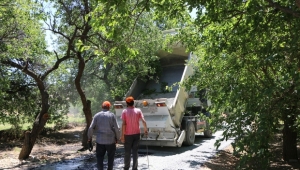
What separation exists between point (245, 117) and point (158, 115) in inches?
205

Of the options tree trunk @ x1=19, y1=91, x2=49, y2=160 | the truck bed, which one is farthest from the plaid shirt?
the truck bed

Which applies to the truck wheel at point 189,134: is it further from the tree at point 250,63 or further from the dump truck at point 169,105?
the tree at point 250,63

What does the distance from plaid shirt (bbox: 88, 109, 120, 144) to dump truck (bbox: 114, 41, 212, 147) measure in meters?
2.20

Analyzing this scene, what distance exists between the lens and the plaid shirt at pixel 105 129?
6473 millimetres

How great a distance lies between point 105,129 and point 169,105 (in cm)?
374

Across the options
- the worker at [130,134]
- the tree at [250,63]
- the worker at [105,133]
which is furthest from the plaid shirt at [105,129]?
the tree at [250,63]

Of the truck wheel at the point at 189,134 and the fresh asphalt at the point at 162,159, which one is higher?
the truck wheel at the point at 189,134

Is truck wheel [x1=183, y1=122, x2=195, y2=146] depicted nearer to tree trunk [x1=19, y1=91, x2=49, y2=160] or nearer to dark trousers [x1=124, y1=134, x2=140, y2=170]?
dark trousers [x1=124, y1=134, x2=140, y2=170]

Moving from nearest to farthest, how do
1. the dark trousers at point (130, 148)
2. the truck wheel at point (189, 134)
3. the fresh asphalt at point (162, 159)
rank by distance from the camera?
the dark trousers at point (130, 148) < the fresh asphalt at point (162, 159) < the truck wheel at point (189, 134)

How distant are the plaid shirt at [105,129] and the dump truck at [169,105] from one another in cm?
220

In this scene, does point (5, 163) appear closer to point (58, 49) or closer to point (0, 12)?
point (0, 12)

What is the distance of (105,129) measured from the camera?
6.47m

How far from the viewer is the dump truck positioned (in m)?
9.62

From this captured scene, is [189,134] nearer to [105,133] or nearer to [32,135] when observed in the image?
[105,133]
